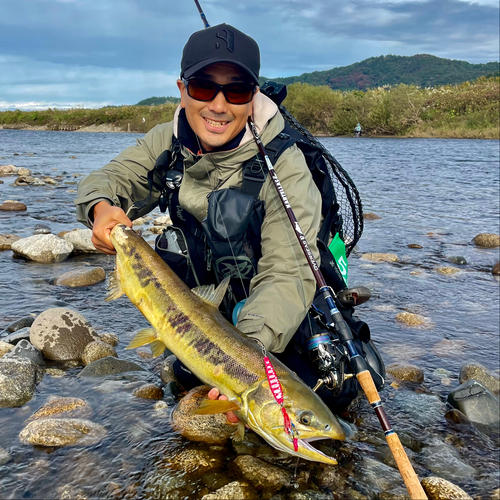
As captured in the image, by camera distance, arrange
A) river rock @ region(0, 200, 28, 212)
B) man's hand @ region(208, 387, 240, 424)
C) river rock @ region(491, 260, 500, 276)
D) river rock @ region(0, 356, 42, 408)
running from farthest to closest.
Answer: river rock @ region(0, 200, 28, 212) → river rock @ region(491, 260, 500, 276) → river rock @ region(0, 356, 42, 408) → man's hand @ region(208, 387, 240, 424)

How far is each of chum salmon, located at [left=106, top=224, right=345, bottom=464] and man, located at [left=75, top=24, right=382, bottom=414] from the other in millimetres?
212

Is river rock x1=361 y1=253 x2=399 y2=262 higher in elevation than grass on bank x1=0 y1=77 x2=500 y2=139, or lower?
lower

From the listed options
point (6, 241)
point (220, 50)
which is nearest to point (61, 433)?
point (220, 50)

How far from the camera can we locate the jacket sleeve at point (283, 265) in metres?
3.05

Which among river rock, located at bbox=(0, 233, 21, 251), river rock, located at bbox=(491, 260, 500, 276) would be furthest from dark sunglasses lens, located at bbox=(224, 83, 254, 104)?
river rock, located at bbox=(491, 260, 500, 276)

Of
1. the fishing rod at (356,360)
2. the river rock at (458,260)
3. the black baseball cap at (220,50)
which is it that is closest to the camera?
the fishing rod at (356,360)

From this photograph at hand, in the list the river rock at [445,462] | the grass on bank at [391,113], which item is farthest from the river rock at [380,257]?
the grass on bank at [391,113]

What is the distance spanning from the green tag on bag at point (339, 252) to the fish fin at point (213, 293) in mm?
1313

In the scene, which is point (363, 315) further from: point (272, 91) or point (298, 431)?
point (298, 431)

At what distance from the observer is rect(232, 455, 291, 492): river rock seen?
3013mm

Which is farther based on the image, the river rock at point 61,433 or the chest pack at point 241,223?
the chest pack at point 241,223

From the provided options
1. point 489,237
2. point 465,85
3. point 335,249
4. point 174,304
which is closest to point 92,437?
point 174,304

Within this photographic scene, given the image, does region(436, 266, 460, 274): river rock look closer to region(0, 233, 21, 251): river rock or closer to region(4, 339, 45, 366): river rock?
region(4, 339, 45, 366): river rock

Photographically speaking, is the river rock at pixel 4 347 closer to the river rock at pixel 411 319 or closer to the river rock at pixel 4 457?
the river rock at pixel 4 457
